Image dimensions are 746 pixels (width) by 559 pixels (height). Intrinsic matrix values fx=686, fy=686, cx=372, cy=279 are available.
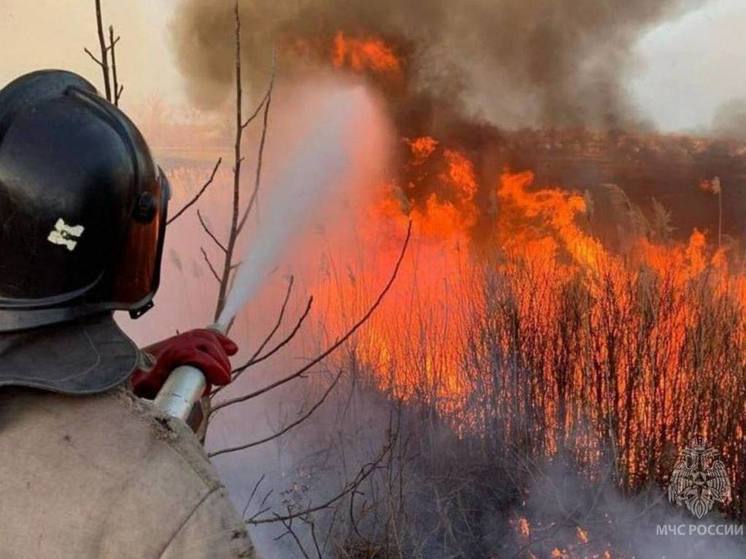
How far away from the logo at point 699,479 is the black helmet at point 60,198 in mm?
4548

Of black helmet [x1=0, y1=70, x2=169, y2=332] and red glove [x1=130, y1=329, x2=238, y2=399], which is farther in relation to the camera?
red glove [x1=130, y1=329, x2=238, y2=399]

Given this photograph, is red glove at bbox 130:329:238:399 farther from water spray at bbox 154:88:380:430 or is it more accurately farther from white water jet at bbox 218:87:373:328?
white water jet at bbox 218:87:373:328

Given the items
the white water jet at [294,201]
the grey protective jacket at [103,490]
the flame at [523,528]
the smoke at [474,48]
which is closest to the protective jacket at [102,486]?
the grey protective jacket at [103,490]

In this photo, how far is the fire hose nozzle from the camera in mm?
985

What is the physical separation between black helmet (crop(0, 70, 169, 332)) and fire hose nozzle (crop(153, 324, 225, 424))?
0.16 meters

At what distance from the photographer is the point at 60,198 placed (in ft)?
2.81

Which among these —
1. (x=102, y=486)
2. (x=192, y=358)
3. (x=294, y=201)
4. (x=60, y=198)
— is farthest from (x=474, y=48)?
(x=102, y=486)

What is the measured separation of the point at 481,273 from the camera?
17.3ft

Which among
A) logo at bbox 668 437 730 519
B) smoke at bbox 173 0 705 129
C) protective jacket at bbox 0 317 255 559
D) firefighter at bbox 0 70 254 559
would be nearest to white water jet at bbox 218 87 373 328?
firefighter at bbox 0 70 254 559

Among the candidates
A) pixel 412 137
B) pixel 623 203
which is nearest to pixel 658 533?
pixel 623 203

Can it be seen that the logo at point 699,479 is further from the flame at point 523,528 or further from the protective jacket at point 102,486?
the protective jacket at point 102,486

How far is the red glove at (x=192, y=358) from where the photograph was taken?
3.67 feet

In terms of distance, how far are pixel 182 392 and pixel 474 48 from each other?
569 cm

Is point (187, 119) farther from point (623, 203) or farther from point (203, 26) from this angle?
point (623, 203)
